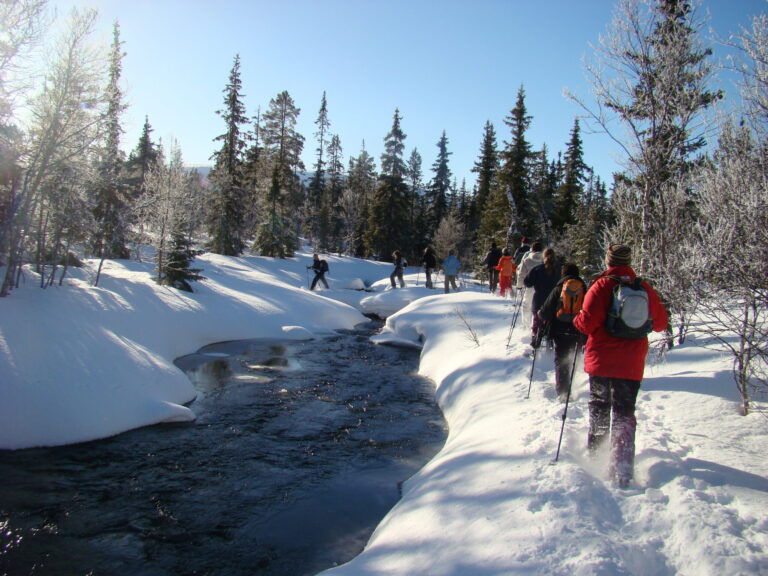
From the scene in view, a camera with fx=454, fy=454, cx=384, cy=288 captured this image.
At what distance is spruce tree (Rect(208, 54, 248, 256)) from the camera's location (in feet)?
109

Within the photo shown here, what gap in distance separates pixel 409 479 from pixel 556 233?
33.0 metres

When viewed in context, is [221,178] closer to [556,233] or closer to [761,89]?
[556,233]

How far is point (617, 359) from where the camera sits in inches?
158

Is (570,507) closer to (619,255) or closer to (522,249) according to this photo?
(619,255)

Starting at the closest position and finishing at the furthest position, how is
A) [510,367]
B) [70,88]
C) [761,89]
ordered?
[761,89] < [510,367] < [70,88]

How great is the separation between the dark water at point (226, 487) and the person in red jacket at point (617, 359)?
8.54 feet

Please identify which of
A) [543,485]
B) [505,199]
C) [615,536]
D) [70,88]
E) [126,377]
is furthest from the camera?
[505,199]

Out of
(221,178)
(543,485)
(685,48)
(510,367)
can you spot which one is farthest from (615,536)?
(221,178)

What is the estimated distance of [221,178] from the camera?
3312 cm

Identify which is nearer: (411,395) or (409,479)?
(409,479)

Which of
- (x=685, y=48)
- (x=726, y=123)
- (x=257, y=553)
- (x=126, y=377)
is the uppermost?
(x=685, y=48)

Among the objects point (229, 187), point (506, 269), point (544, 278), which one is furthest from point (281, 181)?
point (544, 278)

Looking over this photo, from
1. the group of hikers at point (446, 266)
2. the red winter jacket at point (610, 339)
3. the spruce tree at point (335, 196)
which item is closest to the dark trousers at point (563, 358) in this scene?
the red winter jacket at point (610, 339)

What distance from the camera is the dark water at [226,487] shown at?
Answer: 4.11 meters
